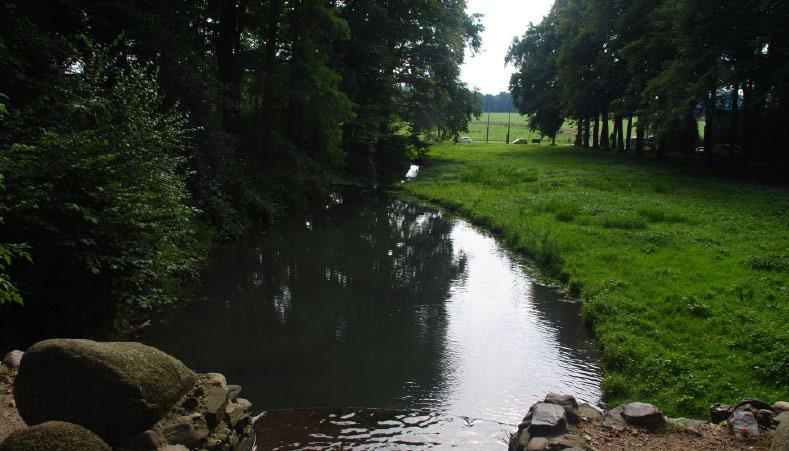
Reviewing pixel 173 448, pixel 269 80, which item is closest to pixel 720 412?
pixel 173 448

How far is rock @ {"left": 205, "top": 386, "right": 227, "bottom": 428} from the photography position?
6105mm

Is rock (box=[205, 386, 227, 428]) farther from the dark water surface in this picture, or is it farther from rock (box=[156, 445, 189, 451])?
the dark water surface

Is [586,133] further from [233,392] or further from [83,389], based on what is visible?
[83,389]

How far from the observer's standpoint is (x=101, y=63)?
9.84m

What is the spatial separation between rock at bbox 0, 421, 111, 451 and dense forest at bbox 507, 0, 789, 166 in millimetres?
28186

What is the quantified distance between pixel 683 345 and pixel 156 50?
556 inches

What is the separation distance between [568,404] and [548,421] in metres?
0.57

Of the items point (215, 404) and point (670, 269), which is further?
point (670, 269)

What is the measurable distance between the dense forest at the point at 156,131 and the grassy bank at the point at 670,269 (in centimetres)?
756

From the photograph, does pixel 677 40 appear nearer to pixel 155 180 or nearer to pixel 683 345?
pixel 683 345

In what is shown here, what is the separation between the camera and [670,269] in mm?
12719

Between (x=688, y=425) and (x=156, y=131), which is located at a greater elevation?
(x=156, y=131)

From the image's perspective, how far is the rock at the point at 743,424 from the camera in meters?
6.16

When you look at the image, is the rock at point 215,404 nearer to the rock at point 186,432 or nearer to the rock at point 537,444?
the rock at point 186,432
